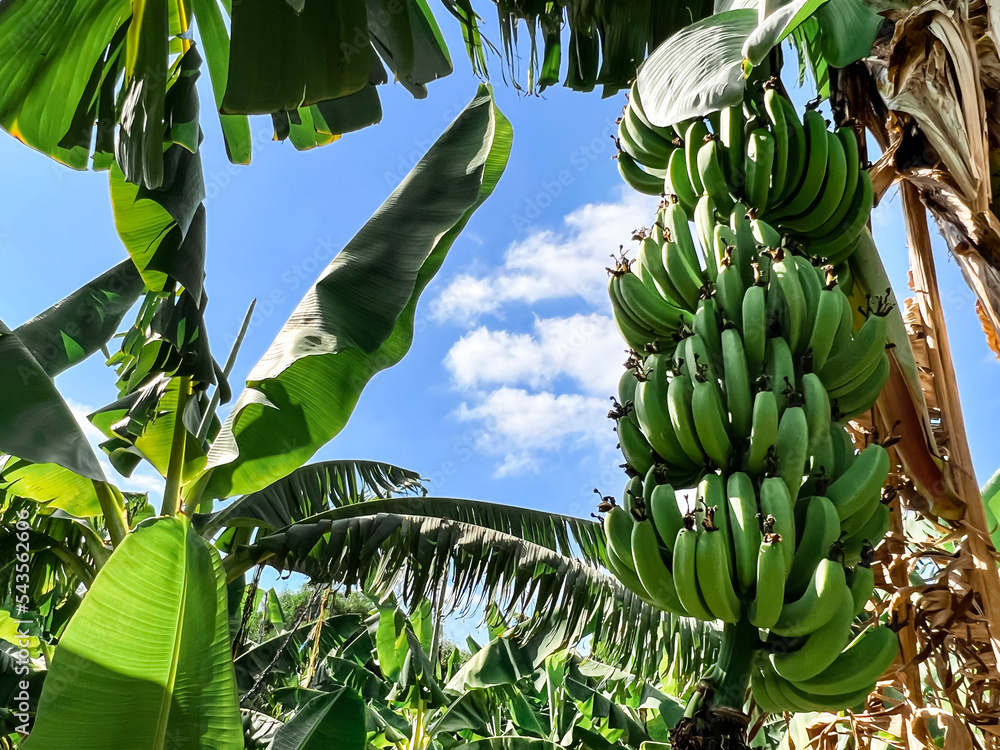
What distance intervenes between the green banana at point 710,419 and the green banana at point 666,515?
10 centimetres

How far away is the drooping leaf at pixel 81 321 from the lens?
2.64m

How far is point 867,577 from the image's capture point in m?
1.18

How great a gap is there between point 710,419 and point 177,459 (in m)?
1.99

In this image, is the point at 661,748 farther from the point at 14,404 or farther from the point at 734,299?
the point at 14,404

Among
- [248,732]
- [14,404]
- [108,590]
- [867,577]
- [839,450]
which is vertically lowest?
[248,732]

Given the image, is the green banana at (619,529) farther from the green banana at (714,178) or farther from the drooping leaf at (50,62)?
the drooping leaf at (50,62)

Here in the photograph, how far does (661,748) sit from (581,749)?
2082 millimetres

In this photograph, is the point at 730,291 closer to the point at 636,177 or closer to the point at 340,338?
the point at 636,177

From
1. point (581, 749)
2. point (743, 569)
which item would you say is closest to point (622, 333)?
point (743, 569)

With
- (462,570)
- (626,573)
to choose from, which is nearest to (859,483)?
(626,573)

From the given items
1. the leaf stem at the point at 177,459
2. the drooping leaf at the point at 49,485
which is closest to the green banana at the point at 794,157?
the leaf stem at the point at 177,459

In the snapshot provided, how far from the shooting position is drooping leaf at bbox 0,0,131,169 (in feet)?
6.90

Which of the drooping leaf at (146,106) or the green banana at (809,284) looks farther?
the drooping leaf at (146,106)

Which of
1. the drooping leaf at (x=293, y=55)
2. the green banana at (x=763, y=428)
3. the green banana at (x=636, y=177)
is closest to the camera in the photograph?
the green banana at (x=763, y=428)
